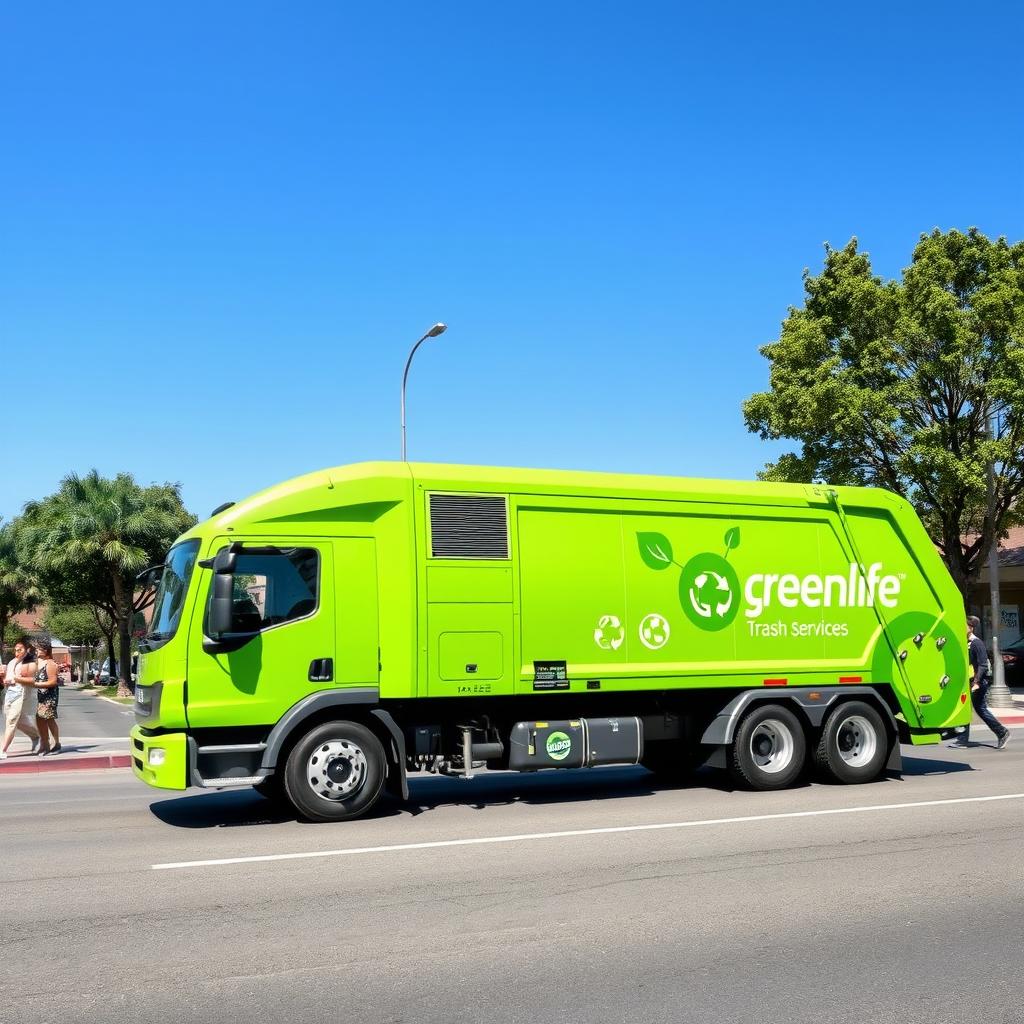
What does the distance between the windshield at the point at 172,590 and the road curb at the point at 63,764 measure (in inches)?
244

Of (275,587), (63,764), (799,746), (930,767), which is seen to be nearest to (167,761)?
(275,587)

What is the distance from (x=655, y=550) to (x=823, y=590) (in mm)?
2123

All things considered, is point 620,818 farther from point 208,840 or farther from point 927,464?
point 927,464

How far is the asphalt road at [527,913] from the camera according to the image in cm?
475

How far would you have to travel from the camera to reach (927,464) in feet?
83.5

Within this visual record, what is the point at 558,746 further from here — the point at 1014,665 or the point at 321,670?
the point at 1014,665

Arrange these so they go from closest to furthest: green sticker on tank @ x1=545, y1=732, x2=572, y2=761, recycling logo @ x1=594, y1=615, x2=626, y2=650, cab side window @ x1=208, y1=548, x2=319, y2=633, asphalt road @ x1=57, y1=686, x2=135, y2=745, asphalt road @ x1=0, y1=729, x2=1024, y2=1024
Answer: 1. asphalt road @ x1=0, y1=729, x2=1024, y2=1024
2. cab side window @ x1=208, y1=548, x2=319, y2=633
3. green sticker on tank @ x1=545, y1=732, x2=572, y2=761
4. recycling logo @ x1=594, y1=615, x2=626, y2=650
5. asphalt road @ x1=57, y1=686, x2=135, y2=745

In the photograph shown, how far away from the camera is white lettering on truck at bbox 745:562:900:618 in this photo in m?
11.3

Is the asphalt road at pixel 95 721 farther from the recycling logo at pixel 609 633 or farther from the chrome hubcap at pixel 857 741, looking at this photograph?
the chrome hubcap at pixel 857 741

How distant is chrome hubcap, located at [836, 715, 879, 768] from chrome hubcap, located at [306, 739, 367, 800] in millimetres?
5319

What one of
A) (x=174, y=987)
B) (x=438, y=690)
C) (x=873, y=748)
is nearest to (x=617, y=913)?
(x=174, y=987)

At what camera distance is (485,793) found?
11.2 metres

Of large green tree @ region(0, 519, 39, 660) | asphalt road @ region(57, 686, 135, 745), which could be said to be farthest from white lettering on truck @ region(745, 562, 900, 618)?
large green tree @ region(0, 519, 39, 660)

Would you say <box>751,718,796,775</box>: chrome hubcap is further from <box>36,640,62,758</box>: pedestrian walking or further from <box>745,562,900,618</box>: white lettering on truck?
<box>36,640,62,758</box>: pedestrian walking
